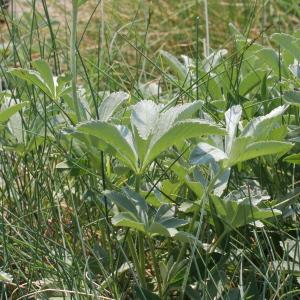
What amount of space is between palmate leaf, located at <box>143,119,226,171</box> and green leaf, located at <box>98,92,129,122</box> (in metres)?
0.14

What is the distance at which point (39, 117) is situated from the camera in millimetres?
1606

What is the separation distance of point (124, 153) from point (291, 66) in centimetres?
40

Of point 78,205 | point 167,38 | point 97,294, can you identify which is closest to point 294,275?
point 97,294

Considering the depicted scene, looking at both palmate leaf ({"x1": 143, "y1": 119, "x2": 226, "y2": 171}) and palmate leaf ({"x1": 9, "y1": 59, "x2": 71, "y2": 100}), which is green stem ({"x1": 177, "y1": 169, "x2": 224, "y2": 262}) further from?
palmate leaf ({"x1": 9, "y1": 59, "x2": 71, "y2": 100})

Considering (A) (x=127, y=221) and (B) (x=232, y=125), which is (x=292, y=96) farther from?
(A) (x=127, y=221)

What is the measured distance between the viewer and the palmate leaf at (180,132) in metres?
1.14

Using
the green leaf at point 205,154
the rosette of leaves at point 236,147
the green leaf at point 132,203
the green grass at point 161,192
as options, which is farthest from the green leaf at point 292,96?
the green leaf at point 132,203

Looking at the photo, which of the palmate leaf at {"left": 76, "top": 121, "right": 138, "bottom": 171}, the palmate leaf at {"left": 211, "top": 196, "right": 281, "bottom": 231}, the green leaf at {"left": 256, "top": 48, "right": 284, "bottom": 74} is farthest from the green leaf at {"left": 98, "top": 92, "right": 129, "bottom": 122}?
the green leaf at {"left": 256, "top": 48, "right": 284, "bottom": 74}

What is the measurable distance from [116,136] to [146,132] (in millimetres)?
48

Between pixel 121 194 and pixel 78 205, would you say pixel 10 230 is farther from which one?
pixel 121 194

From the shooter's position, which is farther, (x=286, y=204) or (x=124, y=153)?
(x=286, y=204)

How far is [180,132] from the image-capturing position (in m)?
1.16

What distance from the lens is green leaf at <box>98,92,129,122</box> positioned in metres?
1.31

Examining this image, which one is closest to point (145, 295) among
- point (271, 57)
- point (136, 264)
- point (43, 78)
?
point (136, 264)
